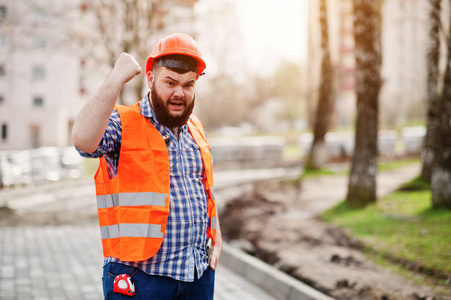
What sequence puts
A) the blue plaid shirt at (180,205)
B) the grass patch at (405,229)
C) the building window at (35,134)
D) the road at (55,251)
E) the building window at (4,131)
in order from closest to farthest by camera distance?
the blue plaid shirt at (180,205)
the road at (55,251)
the grass patch at (405,229)
the building window at (4,131)
the building window at (35,134)

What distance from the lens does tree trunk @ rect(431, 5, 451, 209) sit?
874 cm

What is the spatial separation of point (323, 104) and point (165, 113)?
15.1 meters

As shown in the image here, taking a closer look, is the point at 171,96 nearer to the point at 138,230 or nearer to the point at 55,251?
the point at 138,230

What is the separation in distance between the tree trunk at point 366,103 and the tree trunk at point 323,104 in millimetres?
6681

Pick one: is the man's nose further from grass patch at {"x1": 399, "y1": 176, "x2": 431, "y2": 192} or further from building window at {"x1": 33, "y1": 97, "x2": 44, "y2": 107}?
building window at {"x1": 33, "y1": 97, "x2": 44, "y2": 107}

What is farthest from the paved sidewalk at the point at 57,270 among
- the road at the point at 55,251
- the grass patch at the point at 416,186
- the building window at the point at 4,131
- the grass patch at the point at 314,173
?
the building window at the point at 4,131

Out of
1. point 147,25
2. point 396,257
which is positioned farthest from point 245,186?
point 396,257

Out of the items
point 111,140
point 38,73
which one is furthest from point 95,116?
point 38,73

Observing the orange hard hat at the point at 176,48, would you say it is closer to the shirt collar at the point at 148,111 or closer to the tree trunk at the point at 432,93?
the shirt collar at the point at 148,111

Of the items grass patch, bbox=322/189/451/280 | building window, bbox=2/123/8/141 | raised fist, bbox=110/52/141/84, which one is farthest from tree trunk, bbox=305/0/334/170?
building window, bbox=2/123/8/141

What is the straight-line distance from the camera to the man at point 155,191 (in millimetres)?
2604

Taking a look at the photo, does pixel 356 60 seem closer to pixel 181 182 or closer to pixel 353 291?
pixel 353 291

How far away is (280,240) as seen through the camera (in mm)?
8359

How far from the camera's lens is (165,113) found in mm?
2719
